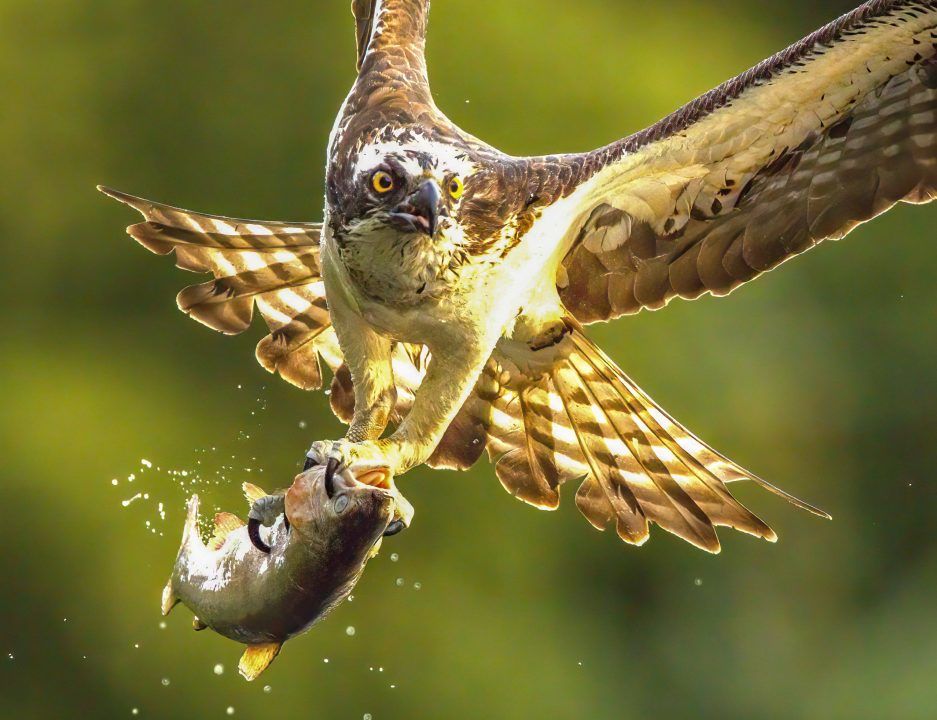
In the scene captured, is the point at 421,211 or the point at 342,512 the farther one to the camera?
the point at 421,211

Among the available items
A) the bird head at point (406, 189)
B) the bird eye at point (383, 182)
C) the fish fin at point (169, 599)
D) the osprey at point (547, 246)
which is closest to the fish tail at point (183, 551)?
the fish fin at point (169, 599)

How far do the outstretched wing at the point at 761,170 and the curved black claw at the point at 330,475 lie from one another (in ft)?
3.89

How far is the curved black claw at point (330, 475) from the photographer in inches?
143

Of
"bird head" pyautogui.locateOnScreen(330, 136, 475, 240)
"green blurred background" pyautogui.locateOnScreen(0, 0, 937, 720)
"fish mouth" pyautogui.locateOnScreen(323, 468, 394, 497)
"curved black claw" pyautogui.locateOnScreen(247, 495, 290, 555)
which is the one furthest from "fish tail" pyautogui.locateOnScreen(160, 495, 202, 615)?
"green blurred background" pyautogui.locateOnScreen(0, 0, 937, 720)

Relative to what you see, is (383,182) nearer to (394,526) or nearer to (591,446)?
(394,526)

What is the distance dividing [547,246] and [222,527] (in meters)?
1.32

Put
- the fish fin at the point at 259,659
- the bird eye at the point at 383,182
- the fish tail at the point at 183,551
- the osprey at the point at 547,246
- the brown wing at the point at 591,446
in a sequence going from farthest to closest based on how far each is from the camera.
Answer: the brown wing at the point at 591,446
the osprey at the point at 547,246
the bird eye at the point at 383,182
the fish tail at the point at 183,551
the fish fin at the point at 259,659

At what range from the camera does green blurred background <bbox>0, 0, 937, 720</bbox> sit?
9477 millimetres

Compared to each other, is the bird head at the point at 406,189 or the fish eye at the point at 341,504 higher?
the bird head at the point at 406,189

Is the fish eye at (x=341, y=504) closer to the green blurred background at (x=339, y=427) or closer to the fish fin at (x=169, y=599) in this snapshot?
the fish fin at (x=169, y=599)

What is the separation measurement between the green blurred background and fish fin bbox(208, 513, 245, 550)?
16.1 feet

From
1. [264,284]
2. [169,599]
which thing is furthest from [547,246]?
[169,599]

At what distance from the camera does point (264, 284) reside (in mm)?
5344

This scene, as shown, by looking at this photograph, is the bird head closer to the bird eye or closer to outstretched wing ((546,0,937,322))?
the bird eye
